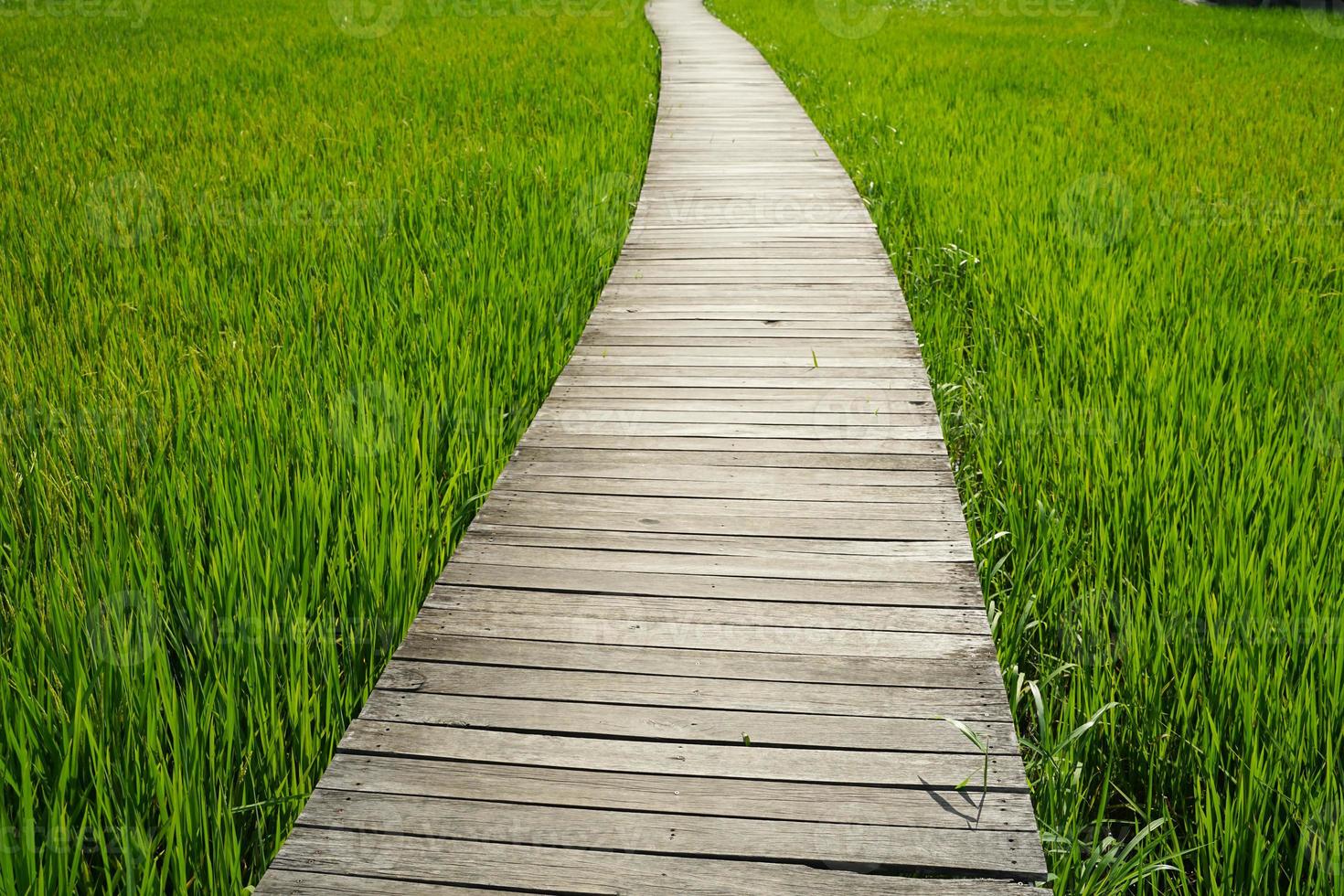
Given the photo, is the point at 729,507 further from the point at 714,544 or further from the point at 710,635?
the point at 710,635

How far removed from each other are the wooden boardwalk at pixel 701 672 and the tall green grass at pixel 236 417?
0.14 metres

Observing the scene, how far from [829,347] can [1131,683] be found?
2014 millimetres

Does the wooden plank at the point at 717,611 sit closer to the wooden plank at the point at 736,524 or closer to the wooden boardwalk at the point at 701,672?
the wooden boardwalk at the point at 701,672

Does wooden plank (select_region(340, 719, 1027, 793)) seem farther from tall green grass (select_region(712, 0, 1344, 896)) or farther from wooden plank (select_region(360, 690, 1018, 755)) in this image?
tall green grass (select_region(712, 0, 1344, 896))

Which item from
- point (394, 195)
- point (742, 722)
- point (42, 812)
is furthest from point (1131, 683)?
point (394, 195)

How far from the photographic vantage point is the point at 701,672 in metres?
1.94

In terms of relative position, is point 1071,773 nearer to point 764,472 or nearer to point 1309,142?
point 764,472

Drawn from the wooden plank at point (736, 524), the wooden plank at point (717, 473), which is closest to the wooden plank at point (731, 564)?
the wooden plank at point (736, 524)

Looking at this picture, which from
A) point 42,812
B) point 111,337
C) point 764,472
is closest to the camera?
point 42,812

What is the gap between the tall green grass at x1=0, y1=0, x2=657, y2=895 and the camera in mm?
1587

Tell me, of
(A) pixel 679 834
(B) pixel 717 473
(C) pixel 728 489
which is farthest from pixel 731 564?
(A) pixel 679 834

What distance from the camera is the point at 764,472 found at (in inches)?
109

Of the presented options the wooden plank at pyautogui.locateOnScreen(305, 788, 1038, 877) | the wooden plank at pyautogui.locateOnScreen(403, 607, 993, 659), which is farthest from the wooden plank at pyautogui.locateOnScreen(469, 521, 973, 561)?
the wooden plank at pyautogui.locateOnScreen(305, 788, 1038, 877)

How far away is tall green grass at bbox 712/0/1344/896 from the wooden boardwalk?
7.5 inches
